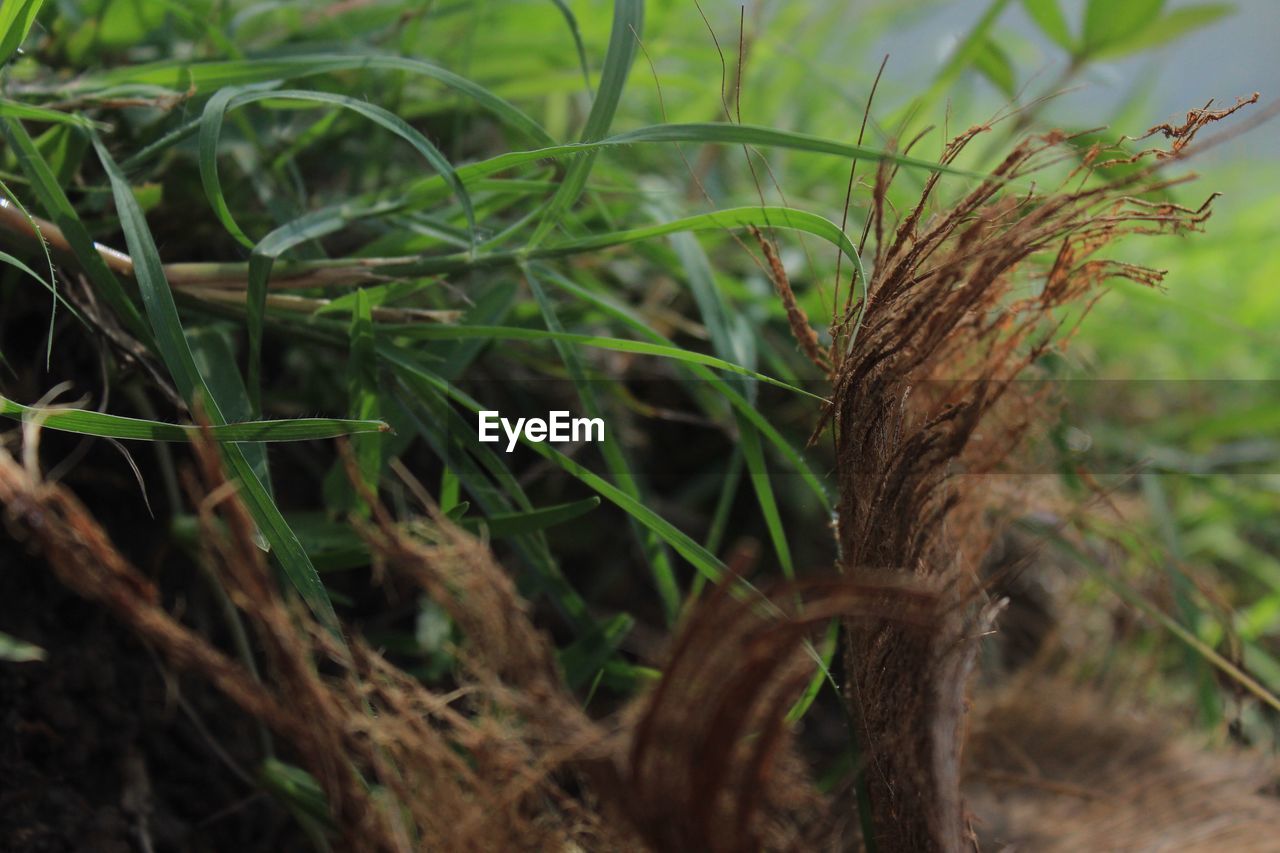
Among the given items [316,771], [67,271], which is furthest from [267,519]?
[67,271]

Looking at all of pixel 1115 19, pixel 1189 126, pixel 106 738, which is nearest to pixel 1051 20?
pixel 1115 19

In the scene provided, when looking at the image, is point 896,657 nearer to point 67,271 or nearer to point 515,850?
point 515,850

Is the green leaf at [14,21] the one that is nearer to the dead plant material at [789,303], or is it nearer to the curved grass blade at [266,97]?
the curved grass blade at [266,97]

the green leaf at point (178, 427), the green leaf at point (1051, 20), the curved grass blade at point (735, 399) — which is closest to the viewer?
the green leaf at point (178, 427)

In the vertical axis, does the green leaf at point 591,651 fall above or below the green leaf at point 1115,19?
below

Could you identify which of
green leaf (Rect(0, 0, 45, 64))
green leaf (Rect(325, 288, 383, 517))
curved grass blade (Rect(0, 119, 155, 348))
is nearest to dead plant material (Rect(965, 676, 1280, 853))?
green leaf (Rect(325, 288, 383, 517))

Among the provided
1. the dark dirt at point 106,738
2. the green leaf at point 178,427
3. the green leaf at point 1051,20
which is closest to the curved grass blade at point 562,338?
the green leaf at point 178,427
